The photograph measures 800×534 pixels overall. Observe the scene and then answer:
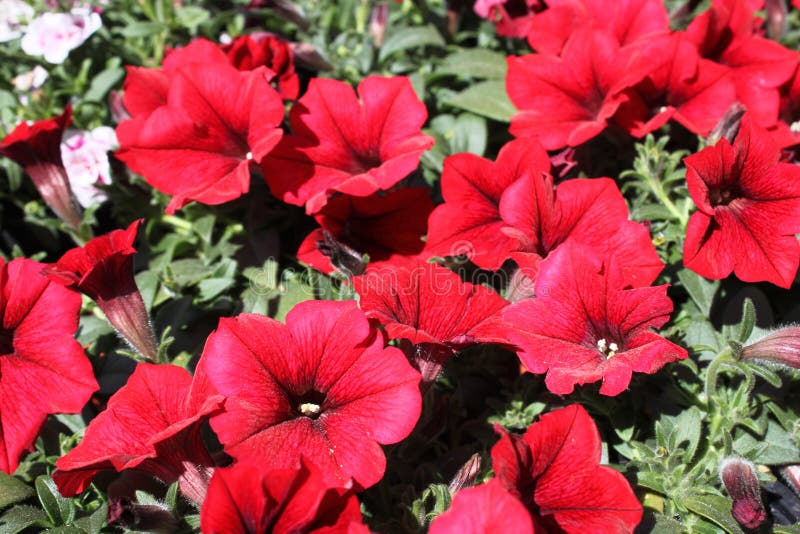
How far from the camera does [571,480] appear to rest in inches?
54.0

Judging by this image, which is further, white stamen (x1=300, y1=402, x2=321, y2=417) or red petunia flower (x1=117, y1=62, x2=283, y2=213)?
red petunia flower (x1=117, y1=62, x2=283, y2=213)

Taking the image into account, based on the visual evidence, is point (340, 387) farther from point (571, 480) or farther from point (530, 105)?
point (530, 105)

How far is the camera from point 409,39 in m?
2.62

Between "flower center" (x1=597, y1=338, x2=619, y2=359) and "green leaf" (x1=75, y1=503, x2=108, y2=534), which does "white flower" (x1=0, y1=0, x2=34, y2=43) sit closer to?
"green leaf" (x1=75, y1=503, x2=108, y2=534)

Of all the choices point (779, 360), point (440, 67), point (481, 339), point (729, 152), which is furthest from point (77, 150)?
point (779, 360)

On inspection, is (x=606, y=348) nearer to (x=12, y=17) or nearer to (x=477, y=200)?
(x=477, y=200)

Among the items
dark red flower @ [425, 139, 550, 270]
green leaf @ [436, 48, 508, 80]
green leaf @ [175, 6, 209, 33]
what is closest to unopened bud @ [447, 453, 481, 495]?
dark red flower @ [425, 139, 550, 270]

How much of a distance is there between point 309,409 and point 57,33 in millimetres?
1782

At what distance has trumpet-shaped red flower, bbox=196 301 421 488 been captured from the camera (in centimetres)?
135

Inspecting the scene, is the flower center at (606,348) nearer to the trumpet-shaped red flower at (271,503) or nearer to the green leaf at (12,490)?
the trumpet-shaped red flower at (271,503)

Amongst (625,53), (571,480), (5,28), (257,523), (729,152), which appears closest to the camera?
(257,523)

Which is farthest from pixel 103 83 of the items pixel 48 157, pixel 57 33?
pixel 48 157

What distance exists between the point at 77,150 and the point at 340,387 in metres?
1.38

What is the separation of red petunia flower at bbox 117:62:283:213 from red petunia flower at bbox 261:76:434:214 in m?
0.10
